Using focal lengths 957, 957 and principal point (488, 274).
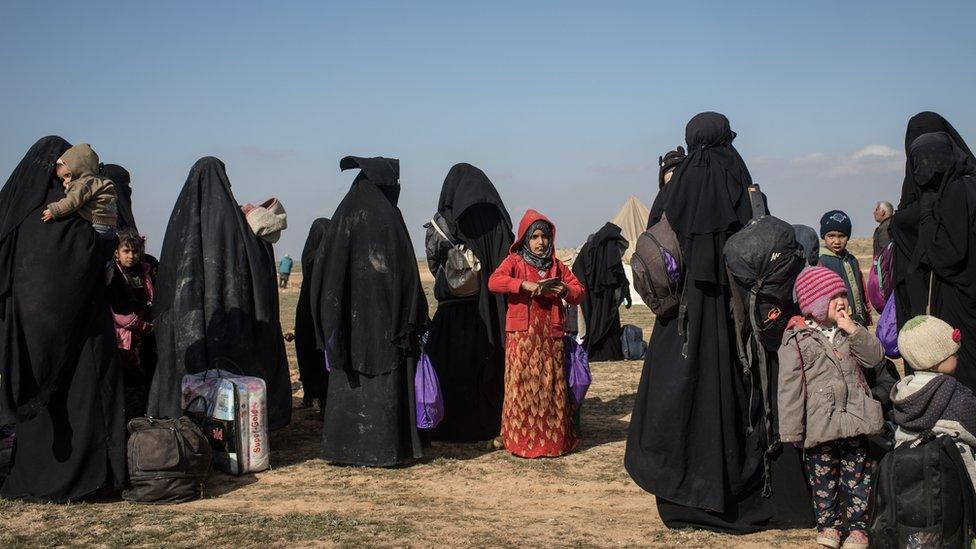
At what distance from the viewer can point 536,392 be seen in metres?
6.86

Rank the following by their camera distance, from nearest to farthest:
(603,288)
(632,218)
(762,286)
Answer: (762,286) → (603,288) → (632,218)

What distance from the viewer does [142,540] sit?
4.94 meters

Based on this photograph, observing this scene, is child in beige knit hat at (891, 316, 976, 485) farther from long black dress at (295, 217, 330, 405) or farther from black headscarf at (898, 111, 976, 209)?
long black dress at (295, 217, 330, 405)

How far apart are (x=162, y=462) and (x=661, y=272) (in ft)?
10.2

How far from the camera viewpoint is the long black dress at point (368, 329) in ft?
21.8

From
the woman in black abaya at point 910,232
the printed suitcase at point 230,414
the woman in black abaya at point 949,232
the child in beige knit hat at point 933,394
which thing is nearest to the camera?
the child in beige knit hat at point 933,394

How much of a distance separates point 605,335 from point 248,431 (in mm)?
7227

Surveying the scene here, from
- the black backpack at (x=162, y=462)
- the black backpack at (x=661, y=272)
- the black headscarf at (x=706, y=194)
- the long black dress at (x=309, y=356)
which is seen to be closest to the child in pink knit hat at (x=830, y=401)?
the black headscarf at (x=706, y=194)

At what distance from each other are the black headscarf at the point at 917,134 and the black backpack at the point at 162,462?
448cm

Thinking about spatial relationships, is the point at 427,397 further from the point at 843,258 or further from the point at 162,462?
the point at 843,258

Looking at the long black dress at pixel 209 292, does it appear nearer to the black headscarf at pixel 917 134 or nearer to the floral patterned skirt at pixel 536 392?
the floral patterned skirt at pixel 536 392

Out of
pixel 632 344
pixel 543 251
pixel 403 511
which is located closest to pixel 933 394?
pixel 403 511

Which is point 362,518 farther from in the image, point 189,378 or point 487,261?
point 487,261

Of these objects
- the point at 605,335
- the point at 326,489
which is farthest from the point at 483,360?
the point at 605,335
